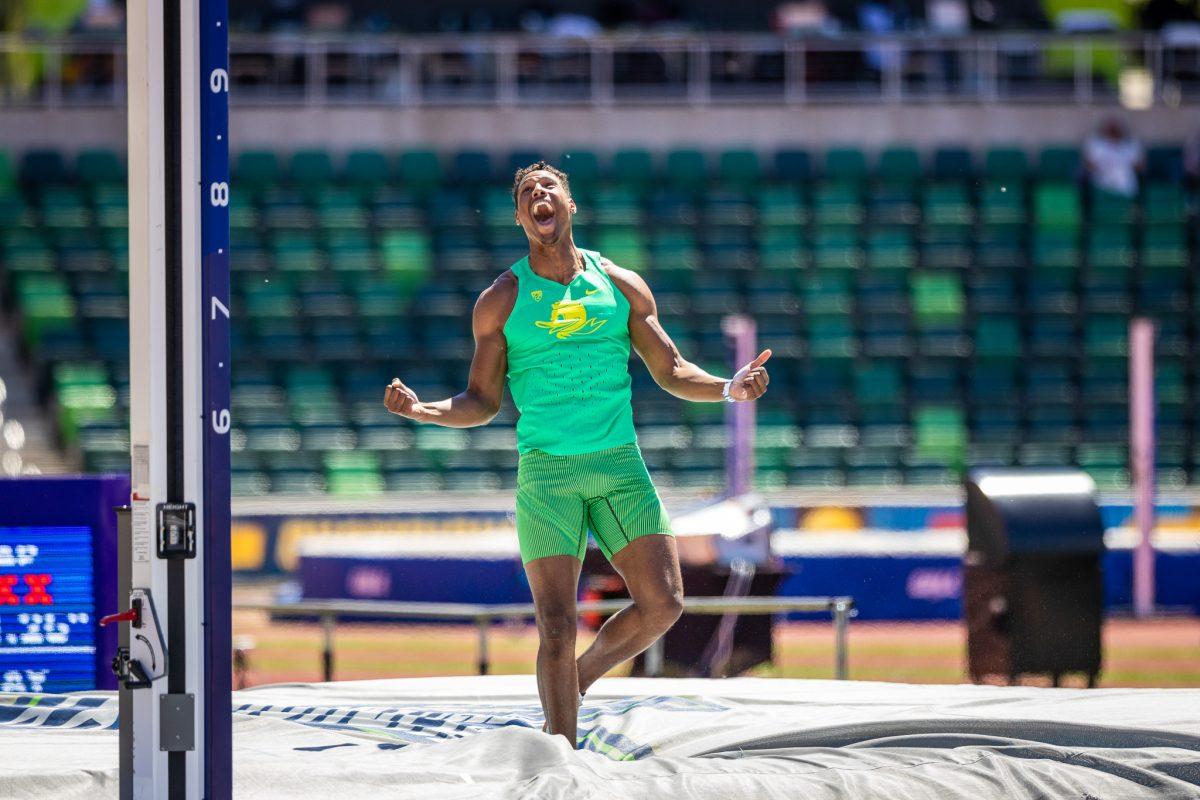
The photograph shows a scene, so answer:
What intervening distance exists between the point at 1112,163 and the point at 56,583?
45.1ft

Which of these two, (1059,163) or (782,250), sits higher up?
(1059,163)

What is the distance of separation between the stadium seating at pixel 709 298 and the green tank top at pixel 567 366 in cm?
935

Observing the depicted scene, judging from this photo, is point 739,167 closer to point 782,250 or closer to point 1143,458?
point 782,250

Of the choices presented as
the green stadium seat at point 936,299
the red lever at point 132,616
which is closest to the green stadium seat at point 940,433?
the green stadium seat at point 936,299

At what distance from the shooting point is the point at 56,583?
590 centimetres

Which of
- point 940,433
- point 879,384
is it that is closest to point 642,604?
point 940,433

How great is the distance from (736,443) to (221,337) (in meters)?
6.28

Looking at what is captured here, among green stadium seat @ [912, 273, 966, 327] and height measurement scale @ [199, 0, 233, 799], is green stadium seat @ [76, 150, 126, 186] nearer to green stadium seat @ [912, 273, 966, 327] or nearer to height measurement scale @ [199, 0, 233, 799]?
green stadium seat @ [912, 273, 966, 327]

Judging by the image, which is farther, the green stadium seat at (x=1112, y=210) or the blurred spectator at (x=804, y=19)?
the blurred spectator at (x=804, y=19)

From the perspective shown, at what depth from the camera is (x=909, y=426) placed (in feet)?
48.9

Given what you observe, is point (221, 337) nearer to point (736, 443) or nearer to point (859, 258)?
point (736, 443)

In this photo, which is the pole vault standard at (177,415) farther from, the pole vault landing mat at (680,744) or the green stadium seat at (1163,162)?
the green stadium seat at (1163,162)

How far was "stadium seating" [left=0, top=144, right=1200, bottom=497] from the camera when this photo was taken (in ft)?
48.0

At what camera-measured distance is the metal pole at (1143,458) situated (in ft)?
37.1
